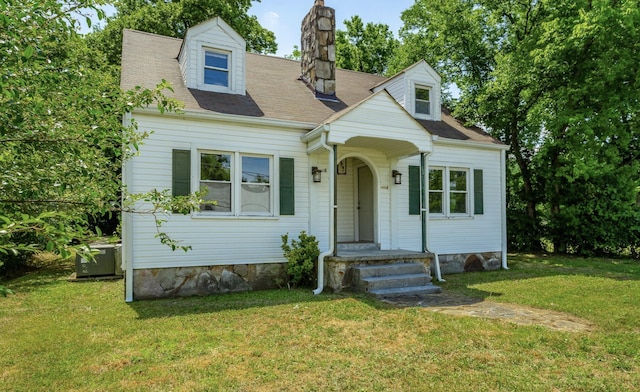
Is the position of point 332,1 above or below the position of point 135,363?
above

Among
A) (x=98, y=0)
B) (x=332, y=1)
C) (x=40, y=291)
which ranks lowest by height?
(x=40, y=291)

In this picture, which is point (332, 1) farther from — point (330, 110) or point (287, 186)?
point (287, 186)

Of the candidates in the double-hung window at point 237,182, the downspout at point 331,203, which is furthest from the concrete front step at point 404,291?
the double-hung window at point 237,182

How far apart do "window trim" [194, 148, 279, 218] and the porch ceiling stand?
1.88 m

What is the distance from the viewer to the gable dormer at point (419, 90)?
10836 millimetres

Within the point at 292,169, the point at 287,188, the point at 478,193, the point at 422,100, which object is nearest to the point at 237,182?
the point at 287,188

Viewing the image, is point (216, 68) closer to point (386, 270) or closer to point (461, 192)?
point (386, 270)

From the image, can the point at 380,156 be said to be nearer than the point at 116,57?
Yes

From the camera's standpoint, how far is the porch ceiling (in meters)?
8.46

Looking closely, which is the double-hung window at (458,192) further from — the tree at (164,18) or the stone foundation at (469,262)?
the tree at (164,18)

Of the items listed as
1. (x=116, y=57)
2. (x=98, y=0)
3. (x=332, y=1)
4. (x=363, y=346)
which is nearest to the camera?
(x=98, y=0)

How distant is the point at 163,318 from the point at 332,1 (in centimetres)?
927

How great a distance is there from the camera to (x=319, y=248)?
8508 millimetres

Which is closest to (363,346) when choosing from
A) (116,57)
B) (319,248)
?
(319,248)
